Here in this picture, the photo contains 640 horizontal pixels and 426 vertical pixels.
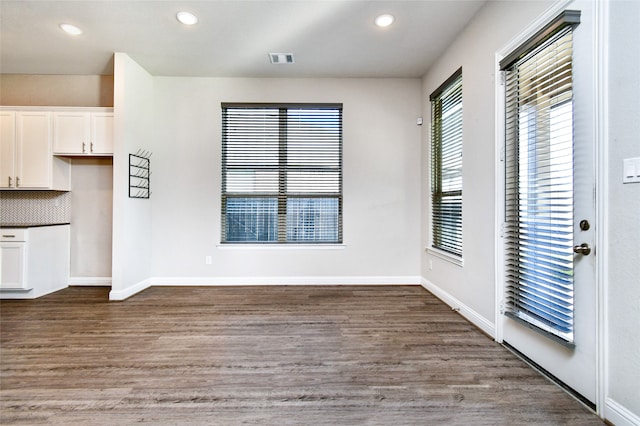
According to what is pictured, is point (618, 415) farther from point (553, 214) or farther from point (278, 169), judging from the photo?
point (278, 169)

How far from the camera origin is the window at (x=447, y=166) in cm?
313

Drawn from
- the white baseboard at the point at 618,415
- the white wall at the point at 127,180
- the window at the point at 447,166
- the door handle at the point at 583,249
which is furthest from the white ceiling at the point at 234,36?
the white baseboard at the point at 618,415

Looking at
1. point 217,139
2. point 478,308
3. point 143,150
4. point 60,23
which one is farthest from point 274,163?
point 478,308

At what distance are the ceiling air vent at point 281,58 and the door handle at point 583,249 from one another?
3277mm

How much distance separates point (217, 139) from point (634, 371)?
437 cm

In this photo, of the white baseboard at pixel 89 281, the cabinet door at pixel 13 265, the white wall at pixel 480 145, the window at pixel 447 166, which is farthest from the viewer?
the white baseboard at pixel 89 281

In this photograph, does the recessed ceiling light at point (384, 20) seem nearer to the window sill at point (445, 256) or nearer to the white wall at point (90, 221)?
the window sill at point (445, 256)

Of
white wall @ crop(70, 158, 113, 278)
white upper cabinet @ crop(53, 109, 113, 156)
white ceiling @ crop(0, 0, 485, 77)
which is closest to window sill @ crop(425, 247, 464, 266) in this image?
white ceiling @ crop(0, 0, 485, 77)

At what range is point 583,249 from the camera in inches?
63.7

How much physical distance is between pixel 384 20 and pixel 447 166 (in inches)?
66.7

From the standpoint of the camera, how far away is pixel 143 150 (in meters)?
3.85

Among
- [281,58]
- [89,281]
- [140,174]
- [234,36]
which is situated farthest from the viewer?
[89,281]

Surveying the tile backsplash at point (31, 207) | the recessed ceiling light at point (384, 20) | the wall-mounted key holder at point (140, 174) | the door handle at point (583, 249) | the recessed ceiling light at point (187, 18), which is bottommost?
the door handle at point (583, 249)

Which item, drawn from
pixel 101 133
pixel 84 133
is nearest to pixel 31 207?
pixel 84 133
